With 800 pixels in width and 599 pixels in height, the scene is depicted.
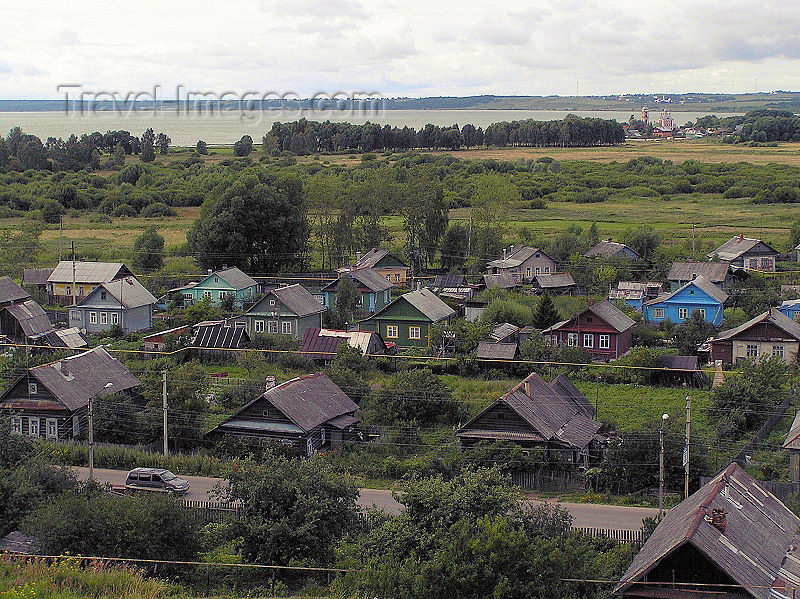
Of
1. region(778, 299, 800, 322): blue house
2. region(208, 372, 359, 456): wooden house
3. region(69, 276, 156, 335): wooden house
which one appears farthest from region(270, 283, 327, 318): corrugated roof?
region(778, 299, 800, 322): blue house

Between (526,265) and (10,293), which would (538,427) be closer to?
(10,293)

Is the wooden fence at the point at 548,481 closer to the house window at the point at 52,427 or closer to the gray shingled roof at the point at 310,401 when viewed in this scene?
the gray shingled roof at the point at 310,401

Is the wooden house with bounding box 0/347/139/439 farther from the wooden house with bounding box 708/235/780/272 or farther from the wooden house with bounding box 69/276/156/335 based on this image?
the wooden house with bounding box 708/235/780/272

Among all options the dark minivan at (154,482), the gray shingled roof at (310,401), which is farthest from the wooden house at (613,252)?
the dark minivan at (154,482)

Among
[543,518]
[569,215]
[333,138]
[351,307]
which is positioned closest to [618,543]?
[543,518]

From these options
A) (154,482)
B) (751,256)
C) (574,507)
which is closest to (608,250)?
(751,256)

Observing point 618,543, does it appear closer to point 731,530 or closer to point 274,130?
point 731,530
